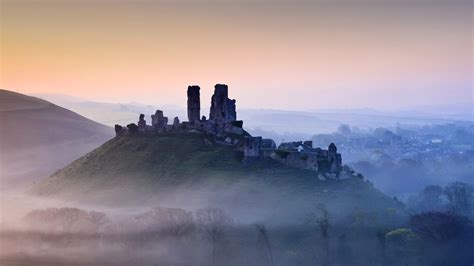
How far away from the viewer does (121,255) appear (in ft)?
247

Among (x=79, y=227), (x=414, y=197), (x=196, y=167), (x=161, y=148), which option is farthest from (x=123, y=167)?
(x=414, y=197)

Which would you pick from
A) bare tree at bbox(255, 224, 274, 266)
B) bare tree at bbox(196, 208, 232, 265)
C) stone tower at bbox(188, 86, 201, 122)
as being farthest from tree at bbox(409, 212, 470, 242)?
stone tower at bbox(188, 86, 201, 122)

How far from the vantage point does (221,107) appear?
10525cm

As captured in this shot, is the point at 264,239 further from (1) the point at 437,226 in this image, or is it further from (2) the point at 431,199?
(2) the point at 431,199

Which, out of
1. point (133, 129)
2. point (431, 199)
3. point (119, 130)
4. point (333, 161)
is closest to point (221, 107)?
point (133, 129)

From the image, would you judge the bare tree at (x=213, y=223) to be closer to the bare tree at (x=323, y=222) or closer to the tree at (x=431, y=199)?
the bare tree at (x=323, y=222)

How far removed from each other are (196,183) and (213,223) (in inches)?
629

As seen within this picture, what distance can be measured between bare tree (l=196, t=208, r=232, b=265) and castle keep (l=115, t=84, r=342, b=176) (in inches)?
571

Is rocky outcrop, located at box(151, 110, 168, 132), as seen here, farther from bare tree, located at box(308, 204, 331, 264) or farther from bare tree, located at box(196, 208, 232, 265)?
bare tree, located at box(308, 204, 331, 264)

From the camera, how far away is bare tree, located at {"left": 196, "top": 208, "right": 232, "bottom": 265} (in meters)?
75.8

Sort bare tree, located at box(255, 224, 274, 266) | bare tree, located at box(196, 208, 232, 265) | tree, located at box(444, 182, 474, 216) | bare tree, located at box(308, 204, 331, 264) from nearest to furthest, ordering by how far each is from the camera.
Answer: bare tree, located at box(255, 224, 274, 266) → bare tree, located at box(308, 204, 331, 264) → bare tree, located at box(196, 208, 232, 265) → tree, located at box(444, 182, 474, 216)

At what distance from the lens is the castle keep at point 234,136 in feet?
301

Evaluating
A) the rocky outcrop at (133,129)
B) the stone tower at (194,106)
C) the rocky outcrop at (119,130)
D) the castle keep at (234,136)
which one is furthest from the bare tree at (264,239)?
the rocky outcrop at (119,130)

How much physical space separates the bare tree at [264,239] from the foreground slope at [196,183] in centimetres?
417
